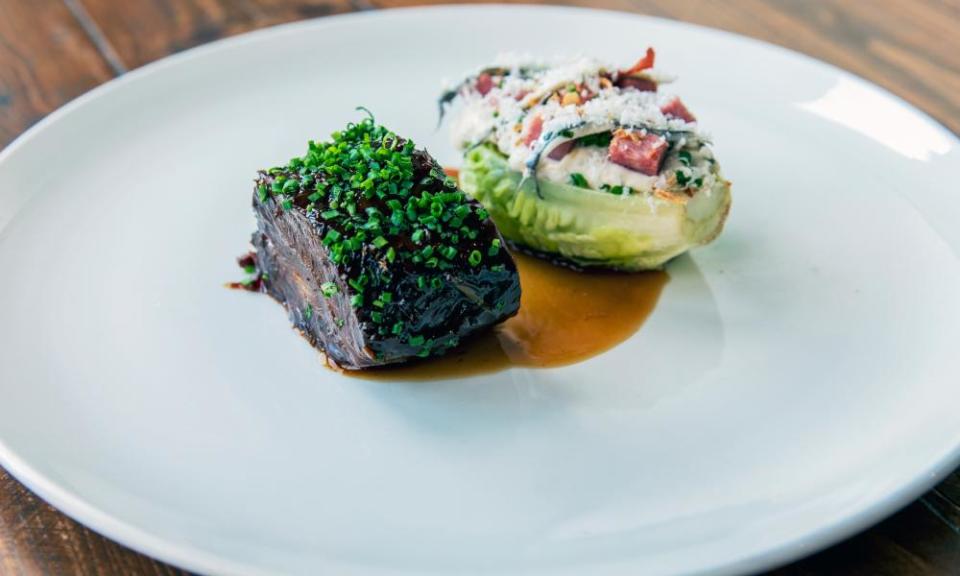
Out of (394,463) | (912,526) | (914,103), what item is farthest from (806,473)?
(914,103)

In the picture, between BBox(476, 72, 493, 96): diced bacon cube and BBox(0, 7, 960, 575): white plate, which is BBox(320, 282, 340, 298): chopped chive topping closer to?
BBox(0, 7, 960, 575): white plate

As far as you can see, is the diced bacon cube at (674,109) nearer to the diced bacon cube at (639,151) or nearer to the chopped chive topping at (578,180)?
the diced bacon cube at (639,151)

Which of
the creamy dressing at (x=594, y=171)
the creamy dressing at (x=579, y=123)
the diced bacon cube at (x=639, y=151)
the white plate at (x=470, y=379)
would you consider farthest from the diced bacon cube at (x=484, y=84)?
the diced bacon cube at (x=639, y=151)

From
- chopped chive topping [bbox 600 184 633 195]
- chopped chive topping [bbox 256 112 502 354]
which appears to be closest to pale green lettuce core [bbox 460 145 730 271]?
chopped chive topping [bbox 600 184 633 195]

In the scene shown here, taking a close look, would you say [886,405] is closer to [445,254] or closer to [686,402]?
[686,402]

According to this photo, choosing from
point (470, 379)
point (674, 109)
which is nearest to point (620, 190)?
point (674, 109)
